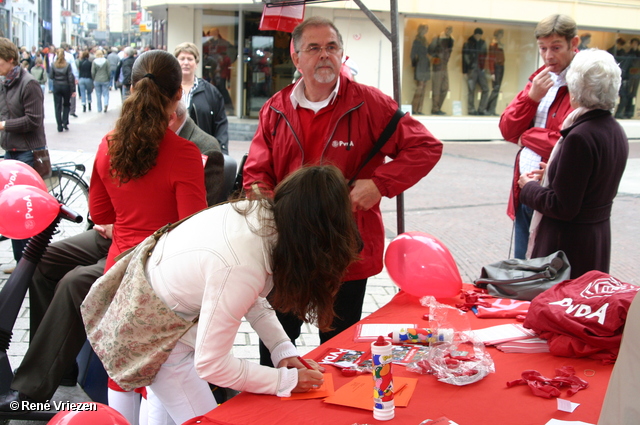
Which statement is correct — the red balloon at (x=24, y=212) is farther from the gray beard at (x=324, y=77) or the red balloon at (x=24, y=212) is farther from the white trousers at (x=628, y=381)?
the white trousers at (x=628, y=381)

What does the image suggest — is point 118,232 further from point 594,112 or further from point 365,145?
point 594,112

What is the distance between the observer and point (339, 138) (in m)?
2.95

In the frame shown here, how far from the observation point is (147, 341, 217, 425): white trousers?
2107 mm

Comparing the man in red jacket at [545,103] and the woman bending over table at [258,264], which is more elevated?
the man in red jacket at [545,103]

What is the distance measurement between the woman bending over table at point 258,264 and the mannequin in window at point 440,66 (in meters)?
14.7

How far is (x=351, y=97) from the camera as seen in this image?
2.99 m

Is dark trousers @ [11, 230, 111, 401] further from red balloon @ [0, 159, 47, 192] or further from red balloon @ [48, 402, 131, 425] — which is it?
red balloon @ [48, 402, 131, 425]

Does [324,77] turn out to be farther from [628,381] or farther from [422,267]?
[628,381]

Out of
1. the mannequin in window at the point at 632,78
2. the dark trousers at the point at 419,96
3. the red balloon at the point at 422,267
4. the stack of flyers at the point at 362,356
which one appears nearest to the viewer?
the stack of flyers at the point at 362,356

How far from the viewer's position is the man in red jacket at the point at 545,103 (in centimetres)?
382

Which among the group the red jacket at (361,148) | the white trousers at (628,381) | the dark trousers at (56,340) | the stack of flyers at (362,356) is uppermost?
the red jacket at (361,148)

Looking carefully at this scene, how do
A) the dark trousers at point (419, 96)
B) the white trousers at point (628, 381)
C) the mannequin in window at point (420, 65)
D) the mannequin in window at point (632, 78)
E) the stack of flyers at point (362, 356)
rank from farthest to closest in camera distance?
1. the mannequin in window at point (632, 78)
2. the dark trousers at point (419, 96)
3. the mannequin in window at point (420, 65)
4. the stack of flyers at point (362, 356)
5. the white trousers at point (628, 381)

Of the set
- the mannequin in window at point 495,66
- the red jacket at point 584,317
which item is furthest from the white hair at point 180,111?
the mannequin in window at point 495,66

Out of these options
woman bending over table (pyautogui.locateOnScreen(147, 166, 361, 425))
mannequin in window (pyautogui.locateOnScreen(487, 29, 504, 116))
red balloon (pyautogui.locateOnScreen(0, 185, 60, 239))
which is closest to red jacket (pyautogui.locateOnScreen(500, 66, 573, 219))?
woman bending over table (pyautogui.locateOnScreen(147, 166, 361, 425))
